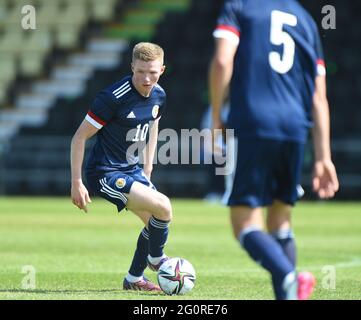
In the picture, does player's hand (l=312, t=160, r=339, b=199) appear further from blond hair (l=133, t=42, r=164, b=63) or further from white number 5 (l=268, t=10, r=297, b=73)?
blond hair (l=133, t=42, r=164, b=63)

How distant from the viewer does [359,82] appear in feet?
73.6

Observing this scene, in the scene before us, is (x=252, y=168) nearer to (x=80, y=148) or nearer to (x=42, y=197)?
(x=80, y=148)

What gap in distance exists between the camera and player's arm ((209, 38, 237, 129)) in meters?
4.91

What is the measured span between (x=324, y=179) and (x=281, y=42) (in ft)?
2.59

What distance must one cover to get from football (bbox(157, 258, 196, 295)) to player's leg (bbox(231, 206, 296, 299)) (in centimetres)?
175

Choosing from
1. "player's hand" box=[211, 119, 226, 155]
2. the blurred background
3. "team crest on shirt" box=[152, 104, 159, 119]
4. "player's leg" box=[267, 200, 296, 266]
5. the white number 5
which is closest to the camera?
"player's hand" box=[211, 119, 226, 155]

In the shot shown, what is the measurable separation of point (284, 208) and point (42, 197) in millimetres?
18309

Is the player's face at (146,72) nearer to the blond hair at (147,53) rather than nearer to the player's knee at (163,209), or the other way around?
the blond hair at (147,53)

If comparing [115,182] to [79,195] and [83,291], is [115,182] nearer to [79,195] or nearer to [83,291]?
[79,195]

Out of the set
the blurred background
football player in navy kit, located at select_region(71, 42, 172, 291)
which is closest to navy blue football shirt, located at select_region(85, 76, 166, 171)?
football player in navy kit, located at select_region(71, 42, 172, 291)

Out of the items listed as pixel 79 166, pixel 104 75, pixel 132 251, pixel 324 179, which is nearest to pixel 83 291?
pixel 79 166

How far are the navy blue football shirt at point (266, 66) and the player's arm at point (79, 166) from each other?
1.67 metres

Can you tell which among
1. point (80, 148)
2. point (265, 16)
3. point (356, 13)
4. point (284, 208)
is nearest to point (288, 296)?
point (284, 208)

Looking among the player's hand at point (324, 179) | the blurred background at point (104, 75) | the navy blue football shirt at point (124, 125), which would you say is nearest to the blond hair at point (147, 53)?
the navy blue football shirt at point (124, 125)
